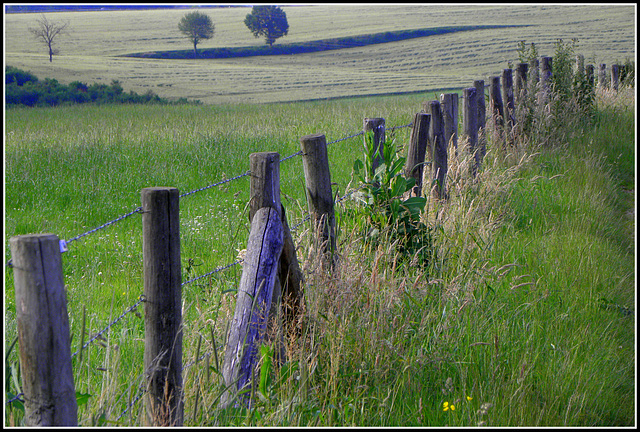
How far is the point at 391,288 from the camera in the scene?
113 inches

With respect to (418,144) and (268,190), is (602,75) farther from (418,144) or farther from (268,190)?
(268,190)

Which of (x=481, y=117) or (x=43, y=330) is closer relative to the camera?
(x=43, y=330)

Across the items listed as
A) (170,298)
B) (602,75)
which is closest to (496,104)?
(170,298)

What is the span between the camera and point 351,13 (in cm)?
8456

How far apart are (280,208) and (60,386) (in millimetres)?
1194

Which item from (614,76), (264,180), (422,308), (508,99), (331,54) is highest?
(331,54)

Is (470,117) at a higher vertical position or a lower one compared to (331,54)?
lower

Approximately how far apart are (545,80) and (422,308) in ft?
24.0

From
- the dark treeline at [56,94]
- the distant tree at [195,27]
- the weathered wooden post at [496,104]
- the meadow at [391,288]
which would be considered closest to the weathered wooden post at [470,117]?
the meadow at [391,288]

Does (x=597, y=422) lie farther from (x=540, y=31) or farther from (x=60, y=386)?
(x=540, y=31)

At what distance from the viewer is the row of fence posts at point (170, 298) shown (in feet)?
4.86

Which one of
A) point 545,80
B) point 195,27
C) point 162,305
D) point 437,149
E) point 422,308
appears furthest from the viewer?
point 195,27

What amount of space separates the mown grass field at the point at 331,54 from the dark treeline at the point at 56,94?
16.7 feet

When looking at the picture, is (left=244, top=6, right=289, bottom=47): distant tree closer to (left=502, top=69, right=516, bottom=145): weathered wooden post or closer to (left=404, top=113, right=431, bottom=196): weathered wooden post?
(left=502, top=69, right=516, bottom=145): weathered wooden post
